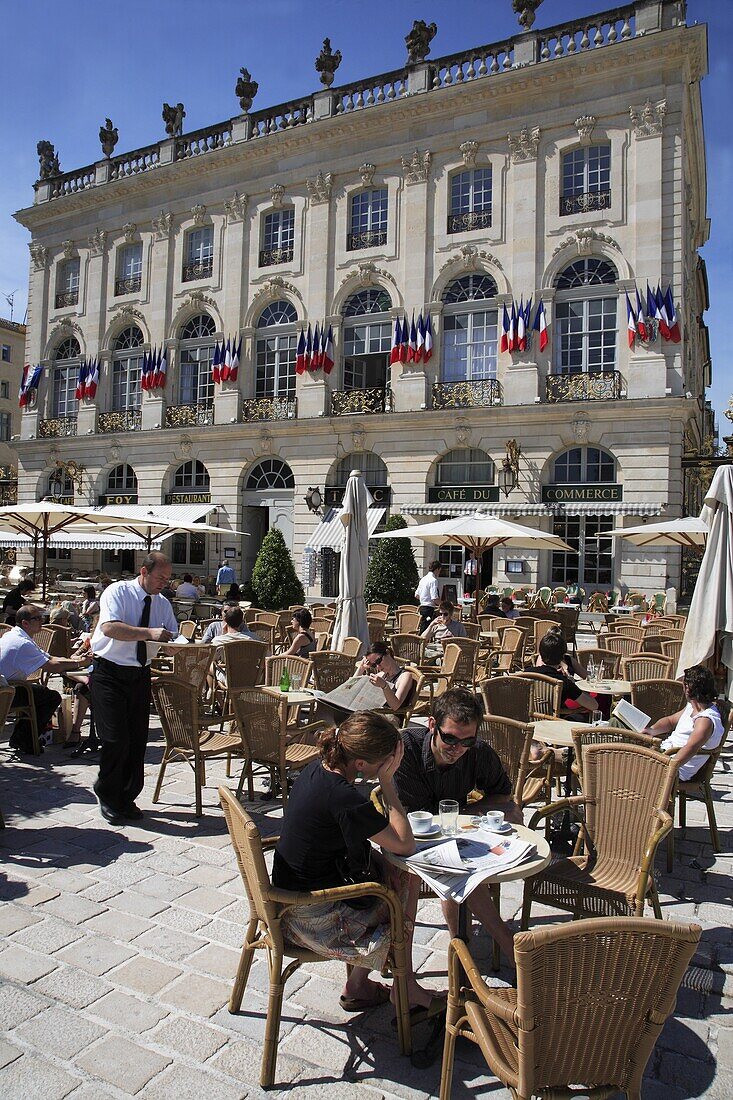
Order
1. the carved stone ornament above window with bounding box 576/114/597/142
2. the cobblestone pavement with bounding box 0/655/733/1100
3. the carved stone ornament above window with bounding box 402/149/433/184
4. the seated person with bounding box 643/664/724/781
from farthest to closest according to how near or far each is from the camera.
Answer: the carved stone ornament above window with bounding box 402/149/433/184 < the carved stone ornament above window with bounding box 576/114/597/142 < the seated person with bounding box 643/664/724/781 < the cobblestone pavement with bounding box 0/655/733/1100

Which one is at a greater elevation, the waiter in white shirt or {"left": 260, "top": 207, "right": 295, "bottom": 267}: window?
{"left": 260, "top": 207, "right": 295, "bottom": 267}: window

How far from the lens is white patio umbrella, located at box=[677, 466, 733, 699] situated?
7340 mm

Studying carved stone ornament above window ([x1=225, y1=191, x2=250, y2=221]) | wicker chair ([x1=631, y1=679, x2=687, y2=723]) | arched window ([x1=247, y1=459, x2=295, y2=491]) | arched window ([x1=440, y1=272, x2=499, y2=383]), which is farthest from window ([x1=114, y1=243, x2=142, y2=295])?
wicker chair ([x1=631, y1=679, x2=687, y2=723])

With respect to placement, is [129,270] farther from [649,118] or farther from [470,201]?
[649,118]

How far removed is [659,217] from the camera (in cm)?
2081

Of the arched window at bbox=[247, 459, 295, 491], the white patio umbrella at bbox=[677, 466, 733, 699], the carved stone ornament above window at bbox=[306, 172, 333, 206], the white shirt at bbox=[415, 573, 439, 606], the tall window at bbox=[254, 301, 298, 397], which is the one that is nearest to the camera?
the white patio umbrella at bbox=[677, 466, 733, 699]

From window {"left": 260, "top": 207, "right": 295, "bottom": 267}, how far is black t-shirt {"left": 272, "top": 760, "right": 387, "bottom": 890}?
26.1m

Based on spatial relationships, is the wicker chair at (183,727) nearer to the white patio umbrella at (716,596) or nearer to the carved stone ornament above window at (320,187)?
the white patio umbrella at (716,596)

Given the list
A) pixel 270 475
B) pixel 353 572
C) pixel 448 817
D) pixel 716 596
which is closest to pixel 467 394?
pixel 270 475

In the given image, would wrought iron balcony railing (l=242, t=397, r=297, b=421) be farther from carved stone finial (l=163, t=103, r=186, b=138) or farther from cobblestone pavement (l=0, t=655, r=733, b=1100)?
cobblestone pavement (l=0, t=655, r=733, b=1100)

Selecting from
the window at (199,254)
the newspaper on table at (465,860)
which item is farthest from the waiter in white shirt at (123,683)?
the window at (199,254)

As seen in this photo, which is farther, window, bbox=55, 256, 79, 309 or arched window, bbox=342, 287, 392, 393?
window, bbox=55, 256, 79, 309

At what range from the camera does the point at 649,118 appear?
20938mm

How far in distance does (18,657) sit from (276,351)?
21.6 m
